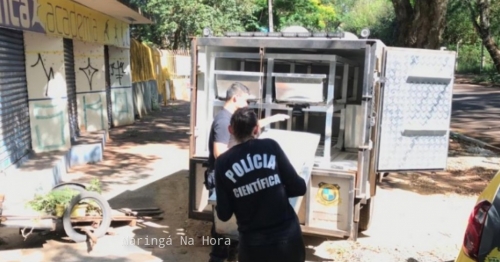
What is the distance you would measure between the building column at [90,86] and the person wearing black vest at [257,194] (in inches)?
361

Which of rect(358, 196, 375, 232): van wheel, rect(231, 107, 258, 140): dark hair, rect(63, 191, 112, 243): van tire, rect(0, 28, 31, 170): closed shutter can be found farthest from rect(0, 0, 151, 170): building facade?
rect(358, 196, 375, 232): van wheel

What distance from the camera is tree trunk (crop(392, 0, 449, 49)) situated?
9.56m

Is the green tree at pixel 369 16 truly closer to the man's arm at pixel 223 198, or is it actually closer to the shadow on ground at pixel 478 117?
the shadow on ground at pixel 478 117

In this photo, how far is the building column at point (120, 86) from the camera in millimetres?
14016

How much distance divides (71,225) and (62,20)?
5.33m

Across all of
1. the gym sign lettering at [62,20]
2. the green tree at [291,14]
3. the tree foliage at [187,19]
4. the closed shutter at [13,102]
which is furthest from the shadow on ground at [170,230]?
the green tree at [291,14]

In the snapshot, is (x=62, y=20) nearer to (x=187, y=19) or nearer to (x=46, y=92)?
(x=46, y=92)

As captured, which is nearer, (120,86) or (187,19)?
(120,86)

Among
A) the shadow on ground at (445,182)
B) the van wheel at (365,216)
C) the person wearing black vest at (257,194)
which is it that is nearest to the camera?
the person wearing black vest at (257,194)

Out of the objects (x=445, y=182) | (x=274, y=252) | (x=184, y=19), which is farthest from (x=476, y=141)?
(x=184, y=19)

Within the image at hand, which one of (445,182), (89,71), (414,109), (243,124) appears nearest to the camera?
(243,124)

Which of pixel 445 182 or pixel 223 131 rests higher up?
pixel 223 131

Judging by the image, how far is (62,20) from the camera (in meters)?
9.24

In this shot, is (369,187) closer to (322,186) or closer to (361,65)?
(322,186)
